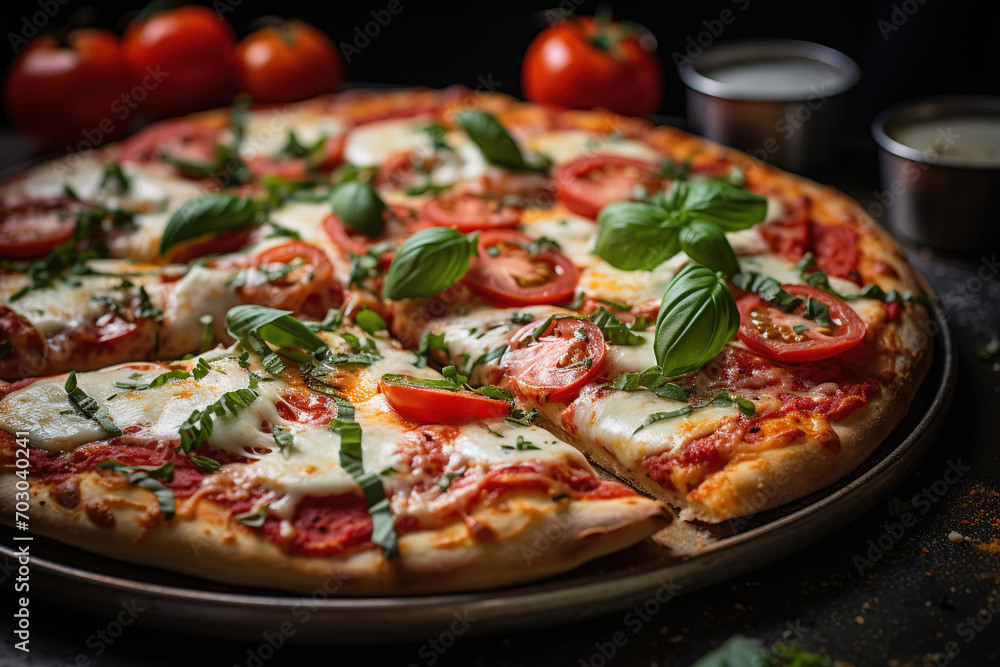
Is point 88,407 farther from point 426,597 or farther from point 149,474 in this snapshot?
point 426,597

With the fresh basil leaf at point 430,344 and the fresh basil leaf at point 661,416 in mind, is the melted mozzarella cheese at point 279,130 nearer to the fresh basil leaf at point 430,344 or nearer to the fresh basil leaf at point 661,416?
the fresh basil leaf at point 430,344

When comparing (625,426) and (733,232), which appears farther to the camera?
(733,232)

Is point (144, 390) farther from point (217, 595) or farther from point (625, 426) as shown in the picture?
point (625, 426)

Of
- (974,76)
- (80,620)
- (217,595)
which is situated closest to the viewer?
(217,595)

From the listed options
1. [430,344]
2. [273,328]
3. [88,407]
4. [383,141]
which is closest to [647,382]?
[430,344]

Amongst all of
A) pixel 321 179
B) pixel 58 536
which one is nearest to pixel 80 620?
pixel 58 536

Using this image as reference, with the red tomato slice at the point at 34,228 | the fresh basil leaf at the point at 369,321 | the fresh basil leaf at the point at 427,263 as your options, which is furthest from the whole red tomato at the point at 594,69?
the red tomato slice at the point at 34,228
